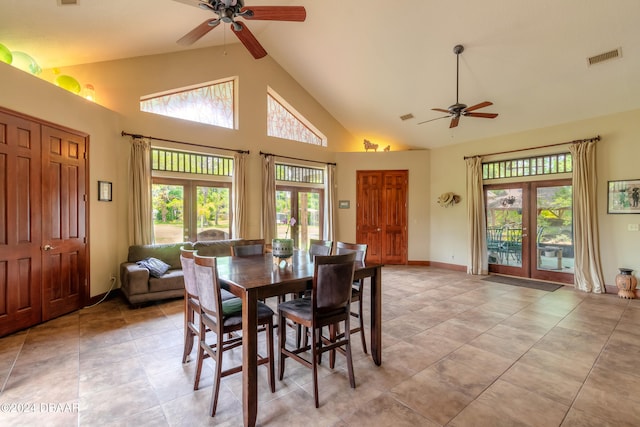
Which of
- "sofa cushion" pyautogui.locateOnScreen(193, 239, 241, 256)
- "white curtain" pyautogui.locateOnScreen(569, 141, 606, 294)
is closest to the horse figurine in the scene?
"white curtain" pyautogui.locateOnScreen(569, 141, 606, 294)

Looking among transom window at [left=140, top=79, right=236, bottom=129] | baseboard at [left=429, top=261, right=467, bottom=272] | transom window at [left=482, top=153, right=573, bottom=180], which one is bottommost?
baseboard at [left=429, top=261, right=467, bottom=272]

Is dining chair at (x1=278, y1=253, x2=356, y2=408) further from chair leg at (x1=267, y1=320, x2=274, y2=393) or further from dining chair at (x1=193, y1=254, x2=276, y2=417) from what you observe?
dining chair at (x1=193, y1=254, x2=276, y2=417)

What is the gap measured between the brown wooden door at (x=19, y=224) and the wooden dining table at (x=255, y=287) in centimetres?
238

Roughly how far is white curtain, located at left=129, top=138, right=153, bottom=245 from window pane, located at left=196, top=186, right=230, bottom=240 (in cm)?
93

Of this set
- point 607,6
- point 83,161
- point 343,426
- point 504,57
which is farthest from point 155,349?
point 607,6

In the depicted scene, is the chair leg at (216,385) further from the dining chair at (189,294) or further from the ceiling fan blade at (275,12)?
the ceiling fan blade at (275,12)

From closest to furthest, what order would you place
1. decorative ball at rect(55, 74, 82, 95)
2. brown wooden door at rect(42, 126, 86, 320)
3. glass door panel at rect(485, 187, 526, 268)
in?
brown wooden door at rect(42, 126, 86, 320), decorative ball at rect(55, 74, 82, 95), glass door panel at rect(485, 187, 526, 268)

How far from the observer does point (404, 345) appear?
308 cm

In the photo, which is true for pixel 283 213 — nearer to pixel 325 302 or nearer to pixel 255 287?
pixel 325 302

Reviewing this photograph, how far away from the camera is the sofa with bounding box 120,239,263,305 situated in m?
4.13

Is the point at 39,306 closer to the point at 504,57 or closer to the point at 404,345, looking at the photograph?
the point at 404,345

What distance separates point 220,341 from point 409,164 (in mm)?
6596

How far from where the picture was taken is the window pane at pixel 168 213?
5.21 m

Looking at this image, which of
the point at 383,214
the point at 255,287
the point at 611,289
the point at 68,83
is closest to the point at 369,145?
the point at 383,214
